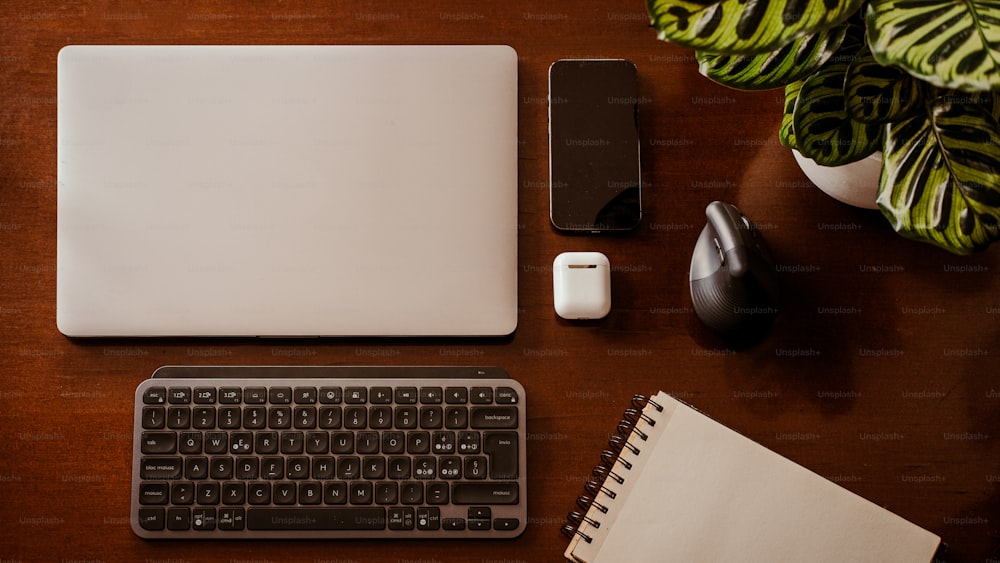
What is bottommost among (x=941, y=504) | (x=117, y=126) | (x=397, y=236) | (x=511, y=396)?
(x=941, y=504)

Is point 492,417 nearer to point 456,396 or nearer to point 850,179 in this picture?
point 456,396

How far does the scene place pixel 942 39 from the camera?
478 millimetres

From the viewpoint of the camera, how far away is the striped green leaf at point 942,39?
0.47 m

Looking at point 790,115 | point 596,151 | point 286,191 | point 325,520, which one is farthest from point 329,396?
point 790,115

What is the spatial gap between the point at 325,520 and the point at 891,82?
2.23 ft

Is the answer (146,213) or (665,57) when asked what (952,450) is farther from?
(146,213)

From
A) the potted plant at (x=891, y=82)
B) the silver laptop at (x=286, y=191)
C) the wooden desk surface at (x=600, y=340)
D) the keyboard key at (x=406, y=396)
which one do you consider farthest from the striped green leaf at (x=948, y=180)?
the keyboard key at (x=406, y=396)

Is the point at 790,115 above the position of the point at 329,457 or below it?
above

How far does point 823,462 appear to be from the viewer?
32.0 inches

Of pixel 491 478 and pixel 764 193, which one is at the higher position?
pixel 764 193

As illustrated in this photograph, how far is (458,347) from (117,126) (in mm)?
456

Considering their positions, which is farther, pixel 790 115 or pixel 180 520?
pixel 180 520

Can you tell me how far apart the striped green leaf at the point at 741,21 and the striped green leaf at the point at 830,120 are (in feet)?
0.47

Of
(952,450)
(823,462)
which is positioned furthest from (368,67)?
(952,450)
